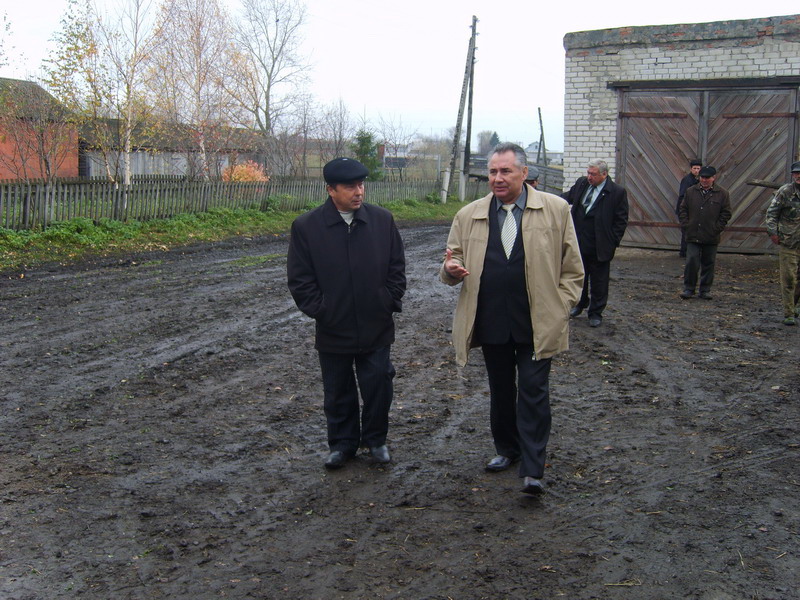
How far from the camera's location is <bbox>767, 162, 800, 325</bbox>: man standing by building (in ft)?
29.5

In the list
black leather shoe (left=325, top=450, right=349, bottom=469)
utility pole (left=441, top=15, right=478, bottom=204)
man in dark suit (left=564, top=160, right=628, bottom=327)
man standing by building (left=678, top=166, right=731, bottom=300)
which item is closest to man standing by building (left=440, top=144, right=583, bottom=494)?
black leather shoe (left=325, top=450, right=349, bottom=469)

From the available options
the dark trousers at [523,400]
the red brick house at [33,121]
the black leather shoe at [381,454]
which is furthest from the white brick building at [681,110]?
the black leather shoe at [381,454]

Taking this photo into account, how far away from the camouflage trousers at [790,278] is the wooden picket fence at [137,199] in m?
12.9

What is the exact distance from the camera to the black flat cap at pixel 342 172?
181 inches

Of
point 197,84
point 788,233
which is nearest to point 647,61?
point 788,233

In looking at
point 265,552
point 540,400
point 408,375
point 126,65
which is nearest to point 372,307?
point 540,400

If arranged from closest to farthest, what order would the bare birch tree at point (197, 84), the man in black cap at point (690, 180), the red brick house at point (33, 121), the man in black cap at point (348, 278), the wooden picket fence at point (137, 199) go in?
1. the man in black cap at point (348, 278)
2. the man in black cap at point (690, 180)
3. the wooden picket fence at point (137, 199)
4. the red brick house at point (33, 121)
5. the bare birch tree at point (197, 84)

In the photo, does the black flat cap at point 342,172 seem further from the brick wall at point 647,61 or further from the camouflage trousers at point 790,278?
the brick wall at point 647,61

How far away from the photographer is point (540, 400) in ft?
14.6

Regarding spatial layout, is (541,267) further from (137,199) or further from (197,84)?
(197,84)

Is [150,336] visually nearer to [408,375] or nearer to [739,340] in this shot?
[408,375]

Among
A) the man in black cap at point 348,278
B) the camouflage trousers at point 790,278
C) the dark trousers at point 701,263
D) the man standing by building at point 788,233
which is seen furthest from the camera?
the dark trousers at point 701,263

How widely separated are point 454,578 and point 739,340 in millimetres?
5847

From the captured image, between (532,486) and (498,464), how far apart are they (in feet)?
1.61
